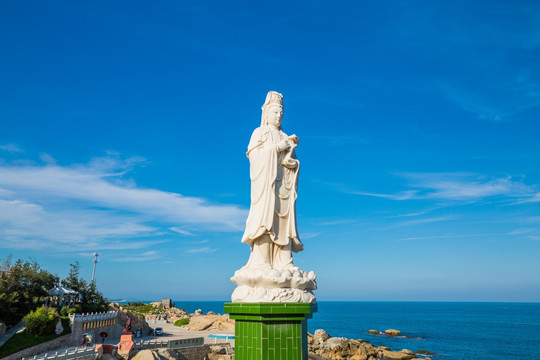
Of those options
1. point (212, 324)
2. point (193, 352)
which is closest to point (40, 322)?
point (193, 352)

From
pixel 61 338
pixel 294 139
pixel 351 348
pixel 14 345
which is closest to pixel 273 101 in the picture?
pixel 294 139

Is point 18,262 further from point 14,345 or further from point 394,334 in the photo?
point 394,334

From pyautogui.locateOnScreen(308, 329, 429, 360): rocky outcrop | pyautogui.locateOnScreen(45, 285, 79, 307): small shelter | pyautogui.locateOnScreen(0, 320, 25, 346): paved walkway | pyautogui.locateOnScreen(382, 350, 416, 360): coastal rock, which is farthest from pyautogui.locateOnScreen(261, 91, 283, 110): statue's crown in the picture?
pyautogui.locateOnScreen(382, 350, 416, 360): coastal rock

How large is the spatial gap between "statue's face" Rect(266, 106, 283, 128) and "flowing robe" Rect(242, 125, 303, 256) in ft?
0.48

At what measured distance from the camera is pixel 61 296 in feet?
97.8

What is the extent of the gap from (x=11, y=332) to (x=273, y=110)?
22.3 metres

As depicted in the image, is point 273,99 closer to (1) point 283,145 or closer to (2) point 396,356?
(1) point 283,145

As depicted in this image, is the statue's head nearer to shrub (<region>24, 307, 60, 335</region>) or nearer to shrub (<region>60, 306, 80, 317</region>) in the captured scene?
shrub (<region>24, 307, 60, 335</region>)

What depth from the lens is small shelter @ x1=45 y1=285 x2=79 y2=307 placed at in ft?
94.8

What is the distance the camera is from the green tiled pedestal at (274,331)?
7062mm

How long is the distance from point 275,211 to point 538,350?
175 feet

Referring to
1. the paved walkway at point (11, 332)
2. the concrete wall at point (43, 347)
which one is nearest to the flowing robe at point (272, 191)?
the concrete wall at point (43, 347)

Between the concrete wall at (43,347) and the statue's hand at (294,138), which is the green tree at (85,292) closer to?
the concrete wall at (43,347)

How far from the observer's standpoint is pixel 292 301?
733cm
